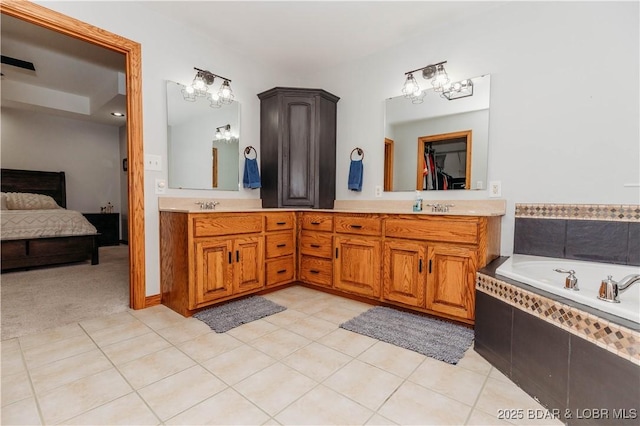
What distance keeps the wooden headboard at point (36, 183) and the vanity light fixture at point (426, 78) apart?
631 cm

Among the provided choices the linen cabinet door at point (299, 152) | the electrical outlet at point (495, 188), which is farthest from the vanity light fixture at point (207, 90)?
the electrical outlet at point (495, 188)

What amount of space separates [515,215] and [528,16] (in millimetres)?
1513

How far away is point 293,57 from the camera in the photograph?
325 cm

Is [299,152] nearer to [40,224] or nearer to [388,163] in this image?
[388,163]

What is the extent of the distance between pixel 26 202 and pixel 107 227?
1.44m

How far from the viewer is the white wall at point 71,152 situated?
5.16 m

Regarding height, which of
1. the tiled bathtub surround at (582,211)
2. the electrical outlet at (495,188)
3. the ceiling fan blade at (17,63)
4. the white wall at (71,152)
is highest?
the ceiling fan blade at (17,63)

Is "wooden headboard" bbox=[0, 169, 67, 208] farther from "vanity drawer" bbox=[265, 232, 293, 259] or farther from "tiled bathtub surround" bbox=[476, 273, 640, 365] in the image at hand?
"tiled bathtub surround" bbox=[476, 273, 640, 365]

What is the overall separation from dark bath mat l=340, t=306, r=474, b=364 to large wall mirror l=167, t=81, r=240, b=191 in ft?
6.25

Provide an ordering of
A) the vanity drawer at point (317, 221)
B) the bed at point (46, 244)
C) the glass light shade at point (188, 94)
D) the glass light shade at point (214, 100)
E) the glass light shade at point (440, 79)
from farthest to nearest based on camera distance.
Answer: the bed at point (46, 244), the glass light shade at point (214, 100), the vanity drawer at point (317, 221), the glass light shade at point (188, 94), the glass light shade at point (440, 79)

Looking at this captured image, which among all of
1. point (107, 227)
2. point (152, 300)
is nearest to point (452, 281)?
point (152, 300)

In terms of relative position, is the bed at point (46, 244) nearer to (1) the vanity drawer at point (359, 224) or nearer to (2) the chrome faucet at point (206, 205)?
(2) the chrome faucet at point (206, 205)

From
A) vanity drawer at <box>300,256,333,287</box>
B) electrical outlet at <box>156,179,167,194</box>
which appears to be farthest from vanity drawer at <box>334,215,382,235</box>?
electrical outlet at <box>156,179,167,194</box>

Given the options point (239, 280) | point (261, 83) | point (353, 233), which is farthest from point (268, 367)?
point (261, 83)
